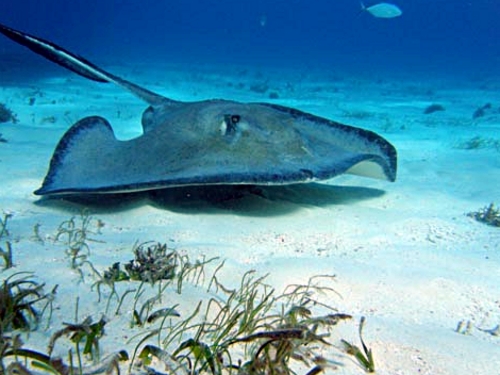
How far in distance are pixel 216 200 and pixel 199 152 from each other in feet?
2.72

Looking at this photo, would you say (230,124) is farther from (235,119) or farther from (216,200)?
(216,200)

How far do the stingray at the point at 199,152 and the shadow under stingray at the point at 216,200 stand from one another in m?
0.40

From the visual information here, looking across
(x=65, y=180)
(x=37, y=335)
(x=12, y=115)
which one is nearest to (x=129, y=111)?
Result: (x=12, y=115)

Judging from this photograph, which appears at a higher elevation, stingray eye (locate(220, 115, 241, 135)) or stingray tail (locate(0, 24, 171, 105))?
stingray tail (locate(0, 24, 171, 105))

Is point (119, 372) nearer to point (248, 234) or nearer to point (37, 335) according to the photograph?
point (37, 335)

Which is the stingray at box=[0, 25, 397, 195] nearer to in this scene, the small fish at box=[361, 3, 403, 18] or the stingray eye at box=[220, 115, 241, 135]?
the stingray eye at box=[220, 115, 241, 135]

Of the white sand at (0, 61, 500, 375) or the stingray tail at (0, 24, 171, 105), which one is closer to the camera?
the white sand at (0, 61, 500, 375)

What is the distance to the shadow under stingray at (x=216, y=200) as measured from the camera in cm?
457

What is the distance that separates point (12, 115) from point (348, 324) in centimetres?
985

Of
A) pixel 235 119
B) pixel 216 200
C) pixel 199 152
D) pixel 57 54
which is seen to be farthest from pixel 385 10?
pixel 57 54

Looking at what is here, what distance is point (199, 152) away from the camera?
418 centimetres

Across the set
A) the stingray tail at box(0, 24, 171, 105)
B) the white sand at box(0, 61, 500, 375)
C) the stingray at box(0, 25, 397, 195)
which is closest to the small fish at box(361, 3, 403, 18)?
the white sand at box(0, 61, 500, 375)

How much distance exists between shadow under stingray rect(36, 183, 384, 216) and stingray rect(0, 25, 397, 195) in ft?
1.31

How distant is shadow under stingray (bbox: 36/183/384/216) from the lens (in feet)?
15.0
